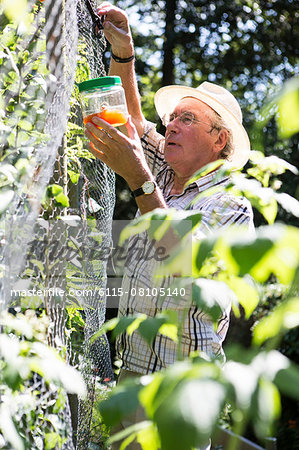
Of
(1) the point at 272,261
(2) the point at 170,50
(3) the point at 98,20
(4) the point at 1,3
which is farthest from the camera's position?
(2) the point at 170,50

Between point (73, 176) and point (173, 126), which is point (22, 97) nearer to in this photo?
point (73, 176)

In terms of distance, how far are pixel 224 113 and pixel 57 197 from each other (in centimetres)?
124

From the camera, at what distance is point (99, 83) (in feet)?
5.19

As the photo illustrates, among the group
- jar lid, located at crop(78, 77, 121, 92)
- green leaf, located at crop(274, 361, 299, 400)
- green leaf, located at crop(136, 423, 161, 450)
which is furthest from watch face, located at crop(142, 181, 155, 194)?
green leaf, located at crop(274, 361, 299, 400)

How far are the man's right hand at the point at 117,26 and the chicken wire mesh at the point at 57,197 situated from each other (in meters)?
0.05

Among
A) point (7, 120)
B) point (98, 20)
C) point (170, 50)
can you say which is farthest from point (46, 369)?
point (170, 50)

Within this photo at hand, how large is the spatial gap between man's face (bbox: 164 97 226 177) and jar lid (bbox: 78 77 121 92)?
53 centimetres

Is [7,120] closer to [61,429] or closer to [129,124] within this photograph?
[129,124]

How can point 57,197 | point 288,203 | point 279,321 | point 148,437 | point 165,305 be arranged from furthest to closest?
point 165,305, point 57,197, point 288,203, point 148,437, point 279,321

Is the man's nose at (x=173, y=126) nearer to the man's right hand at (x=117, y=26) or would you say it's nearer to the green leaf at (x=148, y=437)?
the man's right hand at (x=117, y=26)

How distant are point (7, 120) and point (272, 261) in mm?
1036

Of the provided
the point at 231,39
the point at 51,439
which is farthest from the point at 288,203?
the point at 231,39

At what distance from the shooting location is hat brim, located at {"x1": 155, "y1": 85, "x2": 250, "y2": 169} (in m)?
2.24

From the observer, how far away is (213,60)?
24.8 ft
